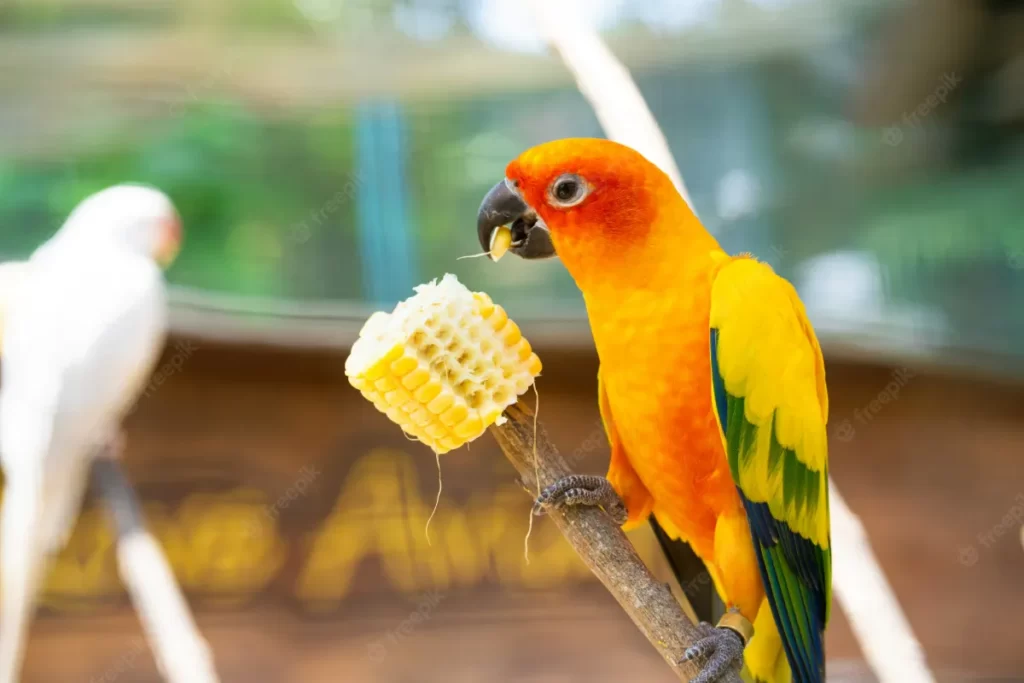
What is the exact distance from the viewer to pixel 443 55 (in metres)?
2.72

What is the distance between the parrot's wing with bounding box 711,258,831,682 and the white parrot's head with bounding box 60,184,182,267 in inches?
73.4

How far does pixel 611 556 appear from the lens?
2.53ft

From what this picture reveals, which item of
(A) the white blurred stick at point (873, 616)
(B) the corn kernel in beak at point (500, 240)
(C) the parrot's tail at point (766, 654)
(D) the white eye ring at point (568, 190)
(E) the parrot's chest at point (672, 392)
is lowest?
(C) the parrot's tail at point (766, 654)

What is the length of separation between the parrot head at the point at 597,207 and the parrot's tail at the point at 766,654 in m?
0.39

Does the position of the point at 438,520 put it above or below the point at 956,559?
below

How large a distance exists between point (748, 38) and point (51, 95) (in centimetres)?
240

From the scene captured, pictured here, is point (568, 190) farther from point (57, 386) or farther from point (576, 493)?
point (57, 386)

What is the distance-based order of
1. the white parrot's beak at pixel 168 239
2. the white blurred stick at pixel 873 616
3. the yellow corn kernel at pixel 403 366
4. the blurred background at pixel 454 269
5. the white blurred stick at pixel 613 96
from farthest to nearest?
the blurred background at pixel 454 269, the white parrot's beak at pixel 168 239, the white blurred stick at pixel 873 616, the white blurred stick at pixel 613 96, the yellow corn kernel at pixel 403 366

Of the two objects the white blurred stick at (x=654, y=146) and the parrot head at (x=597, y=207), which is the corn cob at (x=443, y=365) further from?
the white blurred stick at (x=654, y=146)

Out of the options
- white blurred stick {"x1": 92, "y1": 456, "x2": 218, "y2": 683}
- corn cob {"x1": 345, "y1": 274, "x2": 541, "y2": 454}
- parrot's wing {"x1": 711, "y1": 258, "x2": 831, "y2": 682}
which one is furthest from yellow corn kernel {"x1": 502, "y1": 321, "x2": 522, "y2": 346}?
white blurred stick {"x1": 92, "y1": 456, "x2": 218, "y2": 683}

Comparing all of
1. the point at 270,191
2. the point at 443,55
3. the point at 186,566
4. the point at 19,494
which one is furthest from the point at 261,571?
the point at 443,55

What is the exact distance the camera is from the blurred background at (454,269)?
7.77 ft

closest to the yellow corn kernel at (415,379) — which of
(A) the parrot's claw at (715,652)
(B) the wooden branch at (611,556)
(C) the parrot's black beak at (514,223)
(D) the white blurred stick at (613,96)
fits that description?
(B) the wooden branch at (611,556)

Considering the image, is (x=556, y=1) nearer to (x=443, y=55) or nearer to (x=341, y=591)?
(x=443, y=55)
